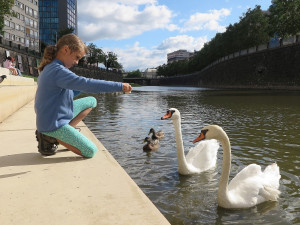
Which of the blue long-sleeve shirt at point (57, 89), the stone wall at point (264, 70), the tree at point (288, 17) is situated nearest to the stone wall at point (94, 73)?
the stone wall at point (264, 70)

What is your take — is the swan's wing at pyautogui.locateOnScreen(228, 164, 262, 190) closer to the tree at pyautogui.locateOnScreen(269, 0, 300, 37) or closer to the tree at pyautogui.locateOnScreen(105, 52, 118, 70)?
the tree at pyautogui.locateOnScreen(269, 0, 300, 37)

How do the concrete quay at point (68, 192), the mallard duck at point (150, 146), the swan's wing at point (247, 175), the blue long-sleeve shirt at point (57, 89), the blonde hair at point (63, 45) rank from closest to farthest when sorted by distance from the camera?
the concrete quay at point (68, 192)
the blue long-sleeve shirt at point (57, 89)
the blonde hair at point (63, 45)
the swan's wing at point (247, 175)
the mallard duck at point (150, 146)

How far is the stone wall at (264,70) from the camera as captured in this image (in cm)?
3303

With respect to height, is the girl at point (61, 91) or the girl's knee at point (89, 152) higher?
the girl at point (61, 91)

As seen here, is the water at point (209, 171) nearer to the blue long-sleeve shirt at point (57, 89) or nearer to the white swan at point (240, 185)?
the white swan at point (240, 185)

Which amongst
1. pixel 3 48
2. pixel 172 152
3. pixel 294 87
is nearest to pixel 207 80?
pixel 294 87

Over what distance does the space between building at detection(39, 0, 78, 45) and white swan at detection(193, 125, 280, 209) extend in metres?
103

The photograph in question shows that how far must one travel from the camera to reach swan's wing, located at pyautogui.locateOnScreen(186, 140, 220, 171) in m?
5.20

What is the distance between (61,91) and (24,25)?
249 ft

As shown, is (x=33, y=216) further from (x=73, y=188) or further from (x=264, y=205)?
(x=264, y=205)

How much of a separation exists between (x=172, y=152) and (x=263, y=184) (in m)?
2.91

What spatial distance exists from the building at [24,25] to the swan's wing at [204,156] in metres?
64.4

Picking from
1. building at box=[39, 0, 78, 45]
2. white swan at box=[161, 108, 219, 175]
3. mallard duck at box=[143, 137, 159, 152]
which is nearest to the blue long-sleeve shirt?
white swan at box=[161, 108, 219, 175]

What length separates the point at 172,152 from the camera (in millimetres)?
6594
